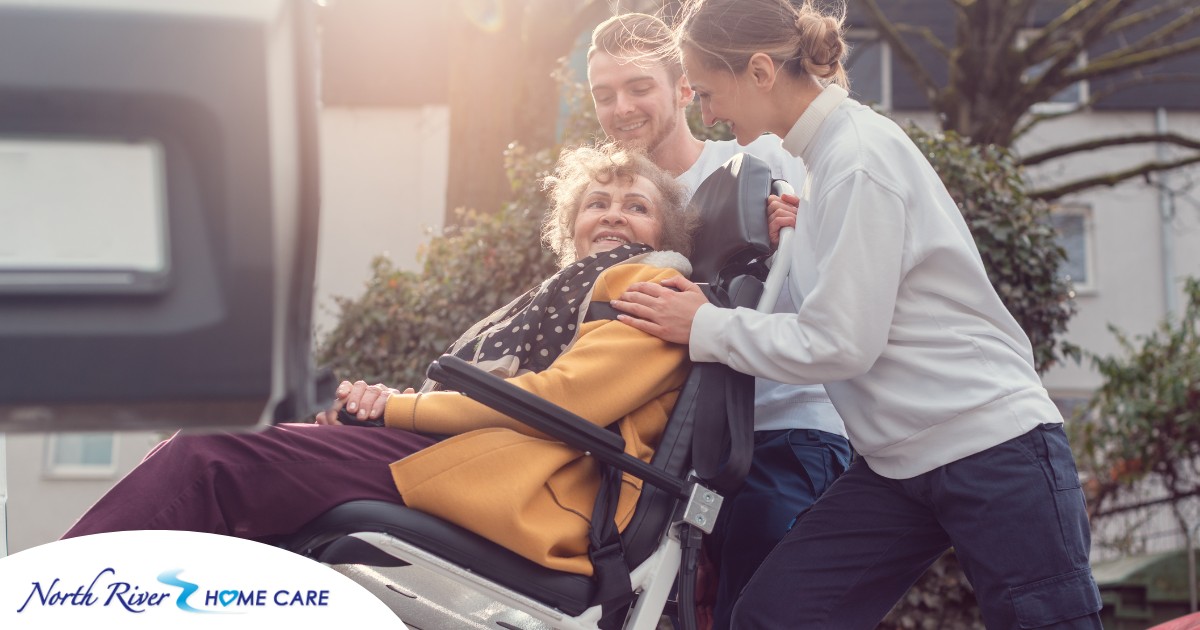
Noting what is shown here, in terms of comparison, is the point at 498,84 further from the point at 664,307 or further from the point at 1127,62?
the point at 1127,62

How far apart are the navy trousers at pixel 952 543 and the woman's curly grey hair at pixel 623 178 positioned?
0.74m

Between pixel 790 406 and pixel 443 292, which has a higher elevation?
pixel 443 292

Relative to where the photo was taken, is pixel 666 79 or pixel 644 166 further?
pixel 666 79

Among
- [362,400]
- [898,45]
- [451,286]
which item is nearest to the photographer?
[362,400]

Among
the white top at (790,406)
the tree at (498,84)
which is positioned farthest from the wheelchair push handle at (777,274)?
the tree at (498,84)

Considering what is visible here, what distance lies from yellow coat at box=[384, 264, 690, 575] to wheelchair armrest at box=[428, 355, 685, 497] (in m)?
0.09

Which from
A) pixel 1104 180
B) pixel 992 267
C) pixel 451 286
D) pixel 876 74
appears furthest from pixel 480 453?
pixel 876 74

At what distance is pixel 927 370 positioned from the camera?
213 cm

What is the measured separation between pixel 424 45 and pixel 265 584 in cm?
1773

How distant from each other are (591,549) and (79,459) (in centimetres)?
1656

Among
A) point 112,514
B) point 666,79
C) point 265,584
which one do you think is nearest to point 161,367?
point 265,584

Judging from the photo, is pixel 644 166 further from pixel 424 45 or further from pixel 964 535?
pixel 424 45

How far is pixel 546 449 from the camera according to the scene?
216cm

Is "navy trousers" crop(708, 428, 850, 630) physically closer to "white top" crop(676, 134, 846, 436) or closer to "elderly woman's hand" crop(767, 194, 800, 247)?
"white top" crop(676, 134, 846, 436)
